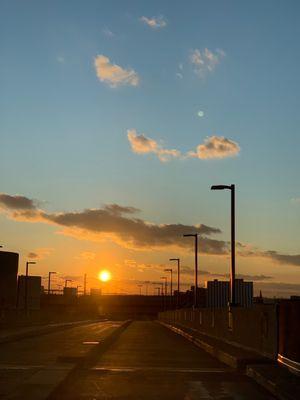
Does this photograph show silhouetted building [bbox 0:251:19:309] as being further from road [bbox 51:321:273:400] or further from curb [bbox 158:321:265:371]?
road [bbox 51:321:273:400]

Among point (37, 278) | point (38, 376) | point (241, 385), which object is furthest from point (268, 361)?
point (37, 278)

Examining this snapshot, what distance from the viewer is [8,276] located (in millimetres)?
113625

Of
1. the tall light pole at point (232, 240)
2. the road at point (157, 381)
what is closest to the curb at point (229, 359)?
the road at point (157, 381)

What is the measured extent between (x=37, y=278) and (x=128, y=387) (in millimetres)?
125548

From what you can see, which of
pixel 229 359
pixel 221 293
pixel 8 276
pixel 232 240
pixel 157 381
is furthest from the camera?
pixel 8 276

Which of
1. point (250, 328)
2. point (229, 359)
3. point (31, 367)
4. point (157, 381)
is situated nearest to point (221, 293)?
point (250, 328)

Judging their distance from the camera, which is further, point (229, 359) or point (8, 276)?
point (8, 276)

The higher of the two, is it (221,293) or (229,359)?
(221,293)

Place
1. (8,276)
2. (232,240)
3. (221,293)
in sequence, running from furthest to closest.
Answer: (8,276) < (221,293) < (232,240)

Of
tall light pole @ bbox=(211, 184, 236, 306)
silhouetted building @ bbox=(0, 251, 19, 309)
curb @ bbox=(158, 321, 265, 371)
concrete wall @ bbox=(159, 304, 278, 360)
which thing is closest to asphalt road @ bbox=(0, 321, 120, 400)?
curb @ bbox=(158, 321, 265, 371)

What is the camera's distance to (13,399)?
11.9 metres

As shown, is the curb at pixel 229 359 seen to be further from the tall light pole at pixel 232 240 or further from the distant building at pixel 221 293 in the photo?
the distant building at pixel 221 293

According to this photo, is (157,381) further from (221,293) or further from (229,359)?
(221,293)

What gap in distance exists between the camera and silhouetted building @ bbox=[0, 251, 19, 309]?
113m
